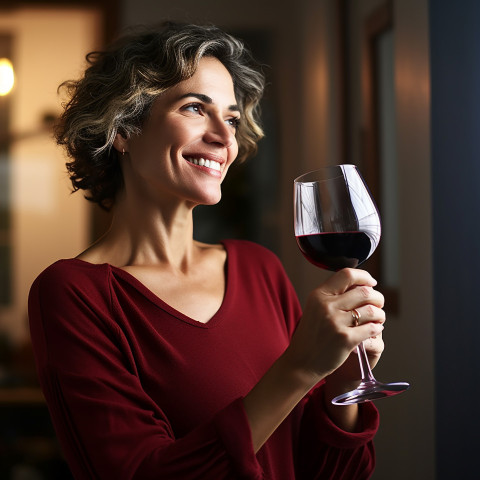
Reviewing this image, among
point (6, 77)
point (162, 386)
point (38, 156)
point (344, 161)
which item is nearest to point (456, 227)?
point (162, 386)

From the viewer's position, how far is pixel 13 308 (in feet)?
12.8

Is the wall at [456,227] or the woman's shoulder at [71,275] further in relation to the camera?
the wall at [456,227]

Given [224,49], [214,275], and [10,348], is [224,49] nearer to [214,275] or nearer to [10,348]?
[214,275]

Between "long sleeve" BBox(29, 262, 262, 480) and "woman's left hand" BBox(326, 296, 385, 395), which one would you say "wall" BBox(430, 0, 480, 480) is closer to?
"woman's left hand" BBox(326, 296, 385, 395)

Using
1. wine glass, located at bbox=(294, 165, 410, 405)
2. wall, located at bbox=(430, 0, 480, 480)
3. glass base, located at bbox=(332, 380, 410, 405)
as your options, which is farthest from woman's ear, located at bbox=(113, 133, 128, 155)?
wall, located at bbox=(430, 0, 480, 480)

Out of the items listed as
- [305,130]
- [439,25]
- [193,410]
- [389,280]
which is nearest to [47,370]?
[193,410]

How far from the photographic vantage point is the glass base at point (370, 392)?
2.89 feet

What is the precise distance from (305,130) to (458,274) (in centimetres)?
204

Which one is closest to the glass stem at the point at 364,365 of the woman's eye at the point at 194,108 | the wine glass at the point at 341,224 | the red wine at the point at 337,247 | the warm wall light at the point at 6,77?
the wine glass at the point at 341,224

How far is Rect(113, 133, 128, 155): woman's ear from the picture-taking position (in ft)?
4.11

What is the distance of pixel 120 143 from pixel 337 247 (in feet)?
1.86

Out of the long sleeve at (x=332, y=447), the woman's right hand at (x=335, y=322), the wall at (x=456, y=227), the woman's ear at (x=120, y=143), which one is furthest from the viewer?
the wall at (x=456, y=227)

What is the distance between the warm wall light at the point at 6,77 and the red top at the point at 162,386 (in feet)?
10.5

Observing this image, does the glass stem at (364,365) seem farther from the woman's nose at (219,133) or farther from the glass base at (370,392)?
the woman's nose at (219,133)
